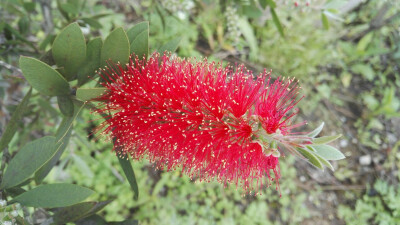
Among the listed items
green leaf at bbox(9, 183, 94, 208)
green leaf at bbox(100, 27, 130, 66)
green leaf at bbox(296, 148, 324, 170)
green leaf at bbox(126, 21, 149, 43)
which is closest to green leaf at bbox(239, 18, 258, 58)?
green leaf at bbox(126, 21, 149, 43)

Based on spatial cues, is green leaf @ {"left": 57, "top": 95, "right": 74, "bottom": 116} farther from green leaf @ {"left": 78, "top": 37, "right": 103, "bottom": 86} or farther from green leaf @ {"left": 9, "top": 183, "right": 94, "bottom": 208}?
green leaf @ {"left": 9, "top": 183, "right": 94, "bottom": 208}

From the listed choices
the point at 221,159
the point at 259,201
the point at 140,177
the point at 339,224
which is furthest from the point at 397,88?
the point at 221,159

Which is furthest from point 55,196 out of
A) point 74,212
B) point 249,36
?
point 249,36

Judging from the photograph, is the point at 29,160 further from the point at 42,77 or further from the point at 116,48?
the point at 116,48

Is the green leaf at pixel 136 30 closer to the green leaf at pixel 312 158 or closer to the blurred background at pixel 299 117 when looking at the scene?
the green leaf at pixel 312 158

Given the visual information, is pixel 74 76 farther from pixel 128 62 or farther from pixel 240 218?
pixel 240 218

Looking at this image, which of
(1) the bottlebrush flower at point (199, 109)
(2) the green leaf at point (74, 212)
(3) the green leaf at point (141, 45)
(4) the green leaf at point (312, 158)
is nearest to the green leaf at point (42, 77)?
(1) the bottlebrush flower at point (199, 109)
